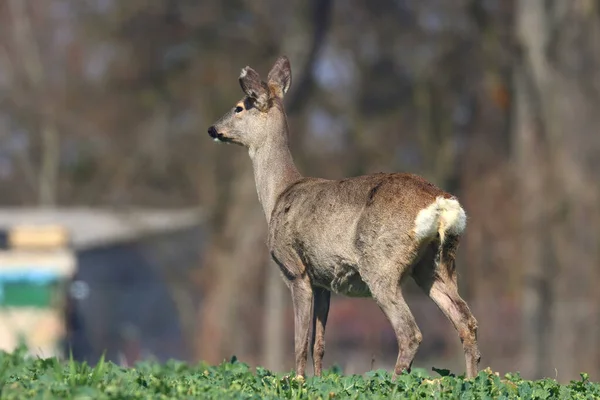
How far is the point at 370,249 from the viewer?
8906mm

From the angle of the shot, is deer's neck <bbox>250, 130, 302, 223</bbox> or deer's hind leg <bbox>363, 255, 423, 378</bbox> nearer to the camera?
deer's hind leg <bbox>363, 255, 423, 378</bbox>

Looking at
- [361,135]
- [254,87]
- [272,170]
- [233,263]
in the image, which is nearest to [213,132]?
[254,87]

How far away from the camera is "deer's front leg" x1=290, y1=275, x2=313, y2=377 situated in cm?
926

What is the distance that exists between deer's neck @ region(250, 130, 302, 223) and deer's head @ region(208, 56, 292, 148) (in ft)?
0.27

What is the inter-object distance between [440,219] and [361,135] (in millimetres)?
22899

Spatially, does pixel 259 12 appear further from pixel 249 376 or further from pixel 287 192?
pixel 249 376

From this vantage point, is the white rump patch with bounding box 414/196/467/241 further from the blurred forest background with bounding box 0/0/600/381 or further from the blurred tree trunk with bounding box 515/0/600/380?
the blurred tree trunk with bounding box 515/0/600/380

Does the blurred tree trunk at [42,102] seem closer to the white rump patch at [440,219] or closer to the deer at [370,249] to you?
the deer at [370,249]

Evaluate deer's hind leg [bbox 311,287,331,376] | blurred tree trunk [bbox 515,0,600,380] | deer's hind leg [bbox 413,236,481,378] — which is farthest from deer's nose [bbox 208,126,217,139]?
blurred tree trunk [bbox 515,0,600,380]

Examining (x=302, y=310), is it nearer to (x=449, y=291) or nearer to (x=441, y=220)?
(x=449, y=291)

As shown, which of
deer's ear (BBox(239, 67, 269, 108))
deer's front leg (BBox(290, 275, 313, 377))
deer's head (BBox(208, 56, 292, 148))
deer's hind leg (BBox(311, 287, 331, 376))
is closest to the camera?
deer's front leg (BBox(290, 275, 313, 377))

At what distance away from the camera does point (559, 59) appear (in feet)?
80.7

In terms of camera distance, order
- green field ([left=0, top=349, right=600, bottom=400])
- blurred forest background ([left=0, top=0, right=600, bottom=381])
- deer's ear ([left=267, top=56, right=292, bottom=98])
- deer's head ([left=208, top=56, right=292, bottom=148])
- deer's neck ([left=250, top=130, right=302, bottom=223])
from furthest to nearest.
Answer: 1. blurred forest background ([left=0, top=0, right=600, bottom=381])
2. deer's ear ([left=267, top=56, right=292, bottom=98])
3. deer's head ([left=208, top=56, right=292, bottom=148])
4. deer's neck ([left=250, top=130, right=302, bottom=223])
5. green field ([left=0, top=349, right=600, bottom=400])

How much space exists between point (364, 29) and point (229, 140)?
19686 millimetres
